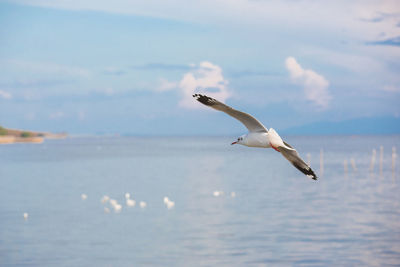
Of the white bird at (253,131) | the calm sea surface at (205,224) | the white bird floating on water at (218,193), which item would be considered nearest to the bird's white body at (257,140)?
A: the white bird at (253,131)

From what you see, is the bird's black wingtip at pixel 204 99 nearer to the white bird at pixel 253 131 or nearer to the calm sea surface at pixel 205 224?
the white bird at pixel 253 131

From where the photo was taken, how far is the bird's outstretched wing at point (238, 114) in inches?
380

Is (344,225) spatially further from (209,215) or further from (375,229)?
(209,215)

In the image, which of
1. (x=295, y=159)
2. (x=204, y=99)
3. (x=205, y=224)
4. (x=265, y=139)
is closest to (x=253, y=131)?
(x=265, y=139)

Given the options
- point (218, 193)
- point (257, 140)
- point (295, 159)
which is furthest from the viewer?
point (218, 193)

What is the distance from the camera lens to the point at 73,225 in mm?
36406

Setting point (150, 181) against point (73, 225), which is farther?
point (150, 181)

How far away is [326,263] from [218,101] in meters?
19.2

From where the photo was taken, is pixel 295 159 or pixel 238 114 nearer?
pixel 238 114

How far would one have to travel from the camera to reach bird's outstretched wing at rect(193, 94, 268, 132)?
9648 millimetres

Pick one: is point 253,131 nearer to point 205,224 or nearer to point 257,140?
point 257,140

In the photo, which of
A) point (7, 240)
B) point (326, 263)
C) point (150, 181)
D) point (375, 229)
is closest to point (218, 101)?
point (326, 263)

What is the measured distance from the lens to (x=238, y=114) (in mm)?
9711

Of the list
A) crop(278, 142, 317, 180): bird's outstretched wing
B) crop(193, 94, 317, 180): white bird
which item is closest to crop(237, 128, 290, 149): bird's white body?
crop(193, 94, 317, 180): white bird
